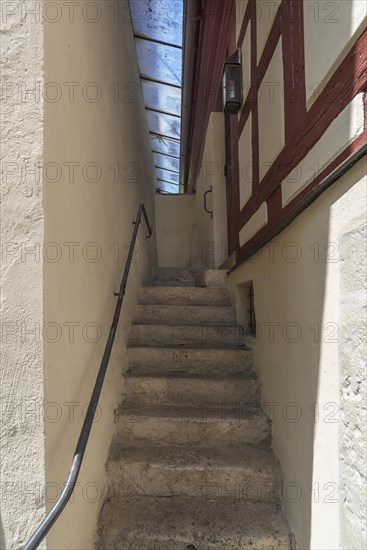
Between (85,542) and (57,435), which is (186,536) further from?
(57,435)

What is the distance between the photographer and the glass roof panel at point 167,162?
6.66 metres

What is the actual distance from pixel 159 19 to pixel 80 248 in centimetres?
348

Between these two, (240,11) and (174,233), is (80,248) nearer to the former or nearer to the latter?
(240,11)

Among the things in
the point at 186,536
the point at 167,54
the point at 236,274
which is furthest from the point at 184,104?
the point at 186,536

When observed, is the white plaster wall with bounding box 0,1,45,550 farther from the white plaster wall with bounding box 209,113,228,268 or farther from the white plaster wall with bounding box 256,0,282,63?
the white plaster wall with bounding box 209,113,228,268

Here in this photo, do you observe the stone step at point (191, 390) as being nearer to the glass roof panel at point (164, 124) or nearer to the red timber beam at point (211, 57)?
the red timber beam at point (211, 57)

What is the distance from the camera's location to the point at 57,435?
0.98 meters

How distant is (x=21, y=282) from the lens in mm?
896

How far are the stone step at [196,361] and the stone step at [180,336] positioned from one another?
0.18m

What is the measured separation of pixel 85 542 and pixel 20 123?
143 cm

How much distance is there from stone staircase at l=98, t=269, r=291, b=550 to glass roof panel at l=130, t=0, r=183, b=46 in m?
3.20

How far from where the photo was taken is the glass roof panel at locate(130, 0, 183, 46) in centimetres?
331

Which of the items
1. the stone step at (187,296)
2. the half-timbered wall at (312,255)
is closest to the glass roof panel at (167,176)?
the stone step at (187,296)

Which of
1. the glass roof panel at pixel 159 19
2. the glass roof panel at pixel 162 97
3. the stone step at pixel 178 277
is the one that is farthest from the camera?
the glass roof panel at pixel 162 97
